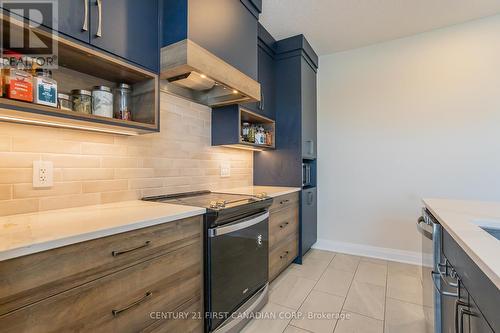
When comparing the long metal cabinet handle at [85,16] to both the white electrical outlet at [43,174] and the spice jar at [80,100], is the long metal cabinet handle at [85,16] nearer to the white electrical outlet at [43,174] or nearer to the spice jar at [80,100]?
the spice jar at [80,100]

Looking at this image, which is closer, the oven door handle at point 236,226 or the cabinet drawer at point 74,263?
the cabinet drawer at point 74,263

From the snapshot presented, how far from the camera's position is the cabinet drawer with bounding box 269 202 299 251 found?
2.12 m

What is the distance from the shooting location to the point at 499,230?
44.0 inches

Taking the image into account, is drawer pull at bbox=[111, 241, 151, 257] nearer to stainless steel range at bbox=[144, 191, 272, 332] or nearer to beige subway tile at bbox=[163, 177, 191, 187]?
stainless steel range at bbox=[144, 191, 272, 332]

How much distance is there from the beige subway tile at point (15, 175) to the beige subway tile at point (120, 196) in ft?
1.16

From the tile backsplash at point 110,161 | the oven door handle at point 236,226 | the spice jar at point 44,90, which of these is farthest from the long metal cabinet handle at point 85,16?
the oven door handle at point 236,226

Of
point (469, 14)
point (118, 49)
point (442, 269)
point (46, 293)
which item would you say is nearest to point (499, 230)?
point (442, 269)

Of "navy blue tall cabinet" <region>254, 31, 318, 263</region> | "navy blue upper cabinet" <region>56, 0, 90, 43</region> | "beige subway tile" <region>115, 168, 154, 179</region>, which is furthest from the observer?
"navy blue tall cabinet" <region>254, 31, 318, 263</region>

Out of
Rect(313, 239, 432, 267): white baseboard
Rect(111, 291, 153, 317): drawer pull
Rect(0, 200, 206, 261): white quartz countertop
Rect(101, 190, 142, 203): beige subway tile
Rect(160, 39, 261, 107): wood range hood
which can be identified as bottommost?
Rect(313, 239, 432, 267): white baseboard

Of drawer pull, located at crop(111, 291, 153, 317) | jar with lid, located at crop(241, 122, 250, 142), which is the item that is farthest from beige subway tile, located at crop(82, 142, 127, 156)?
jar with lid, located at crop(241, 122, 250, 142)

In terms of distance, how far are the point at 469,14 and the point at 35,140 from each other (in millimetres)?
3682

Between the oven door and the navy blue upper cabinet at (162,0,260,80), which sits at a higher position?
the navy blue upper cabinet at (162,0,260,80)

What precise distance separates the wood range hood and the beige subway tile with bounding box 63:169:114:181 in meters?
0.68

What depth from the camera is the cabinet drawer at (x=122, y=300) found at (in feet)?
2.46
